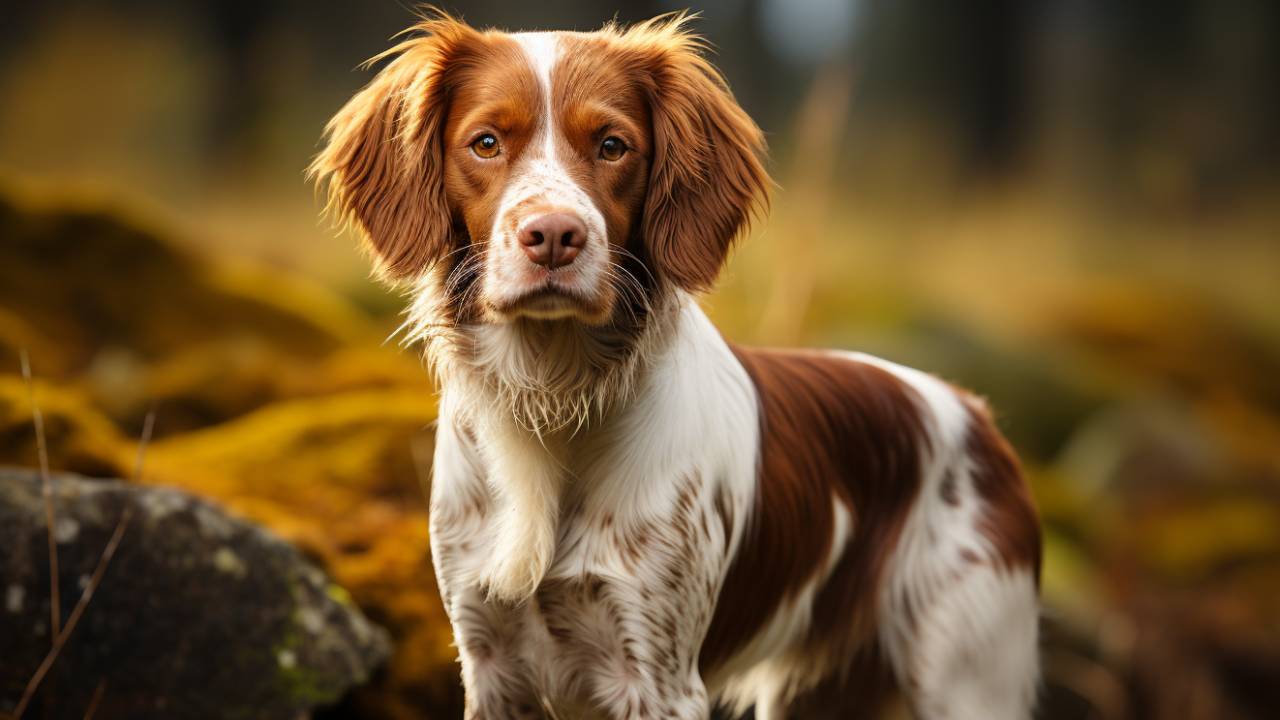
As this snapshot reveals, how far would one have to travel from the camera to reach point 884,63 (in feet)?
31.0

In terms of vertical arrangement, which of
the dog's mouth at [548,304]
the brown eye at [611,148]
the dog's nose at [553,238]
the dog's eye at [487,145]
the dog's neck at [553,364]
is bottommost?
the dog's neck at [553,364]

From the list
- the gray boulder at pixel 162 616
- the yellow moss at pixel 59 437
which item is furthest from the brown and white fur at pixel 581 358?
the yellow moss at pixel 59 437

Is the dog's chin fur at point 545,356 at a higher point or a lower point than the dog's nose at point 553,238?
lower

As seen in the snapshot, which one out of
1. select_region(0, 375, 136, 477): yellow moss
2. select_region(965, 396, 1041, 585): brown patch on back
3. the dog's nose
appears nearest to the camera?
the dog's nose

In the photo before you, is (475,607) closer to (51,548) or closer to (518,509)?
(518,509)

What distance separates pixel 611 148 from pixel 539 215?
1.05ft

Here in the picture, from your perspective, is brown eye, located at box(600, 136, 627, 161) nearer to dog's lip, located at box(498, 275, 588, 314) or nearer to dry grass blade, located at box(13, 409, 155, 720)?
dog's lip, located at box(498, 275, 588, 314)

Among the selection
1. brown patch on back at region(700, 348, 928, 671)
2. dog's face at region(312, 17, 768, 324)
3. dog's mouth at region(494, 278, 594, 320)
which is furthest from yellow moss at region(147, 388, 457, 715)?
dog's mouth at region(494, 278, 594, 320)

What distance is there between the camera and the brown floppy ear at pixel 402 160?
8.03 ft

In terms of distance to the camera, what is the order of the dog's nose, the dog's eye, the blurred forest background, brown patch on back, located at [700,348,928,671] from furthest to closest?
the blurred forest background
brown patch on back, located at [700,348,928,671]
the dog's eye
the dog's nose

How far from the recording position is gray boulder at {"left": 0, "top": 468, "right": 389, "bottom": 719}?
3.16 m

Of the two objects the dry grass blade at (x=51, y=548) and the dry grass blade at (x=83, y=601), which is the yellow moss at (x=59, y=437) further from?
the dry grass blade at (x=83, y=601)

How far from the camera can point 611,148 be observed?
2408mm

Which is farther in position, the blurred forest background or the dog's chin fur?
the blurred forest background
